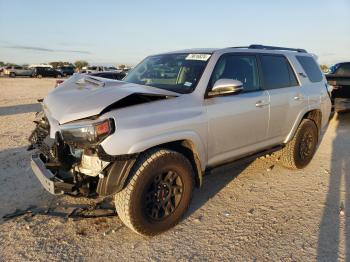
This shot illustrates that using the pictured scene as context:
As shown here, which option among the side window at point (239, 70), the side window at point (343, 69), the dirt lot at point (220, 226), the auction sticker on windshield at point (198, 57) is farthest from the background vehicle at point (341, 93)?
the auction sticker on windshield at point (198, 57)

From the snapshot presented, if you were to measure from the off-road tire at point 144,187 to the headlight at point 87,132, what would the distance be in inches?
19.0

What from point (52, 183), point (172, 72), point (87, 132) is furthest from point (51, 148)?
point (172, 72)

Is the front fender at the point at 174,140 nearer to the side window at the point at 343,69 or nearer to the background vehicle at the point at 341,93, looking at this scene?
the background vehicle at the point at 341,93

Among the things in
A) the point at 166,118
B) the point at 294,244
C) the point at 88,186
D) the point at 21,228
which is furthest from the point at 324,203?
the point at 21,228

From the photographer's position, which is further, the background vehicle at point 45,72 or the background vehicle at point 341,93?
the background vehicle at point 45,72

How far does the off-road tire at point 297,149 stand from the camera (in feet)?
18.8

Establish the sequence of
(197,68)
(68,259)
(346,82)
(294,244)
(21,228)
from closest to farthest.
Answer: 1. (68,259)
2. (294,244)
3. (21,228)
4. (197,68)
5. (346,82)

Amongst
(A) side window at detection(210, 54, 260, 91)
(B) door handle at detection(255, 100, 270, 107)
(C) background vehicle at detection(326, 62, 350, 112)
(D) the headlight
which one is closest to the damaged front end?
(D) the headlight

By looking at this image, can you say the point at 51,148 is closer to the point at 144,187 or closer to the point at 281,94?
the point at 144,187

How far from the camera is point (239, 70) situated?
468 cm

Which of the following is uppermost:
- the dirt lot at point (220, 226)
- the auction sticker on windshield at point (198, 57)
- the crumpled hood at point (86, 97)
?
the auction sticker on windshield at point (198, 57)

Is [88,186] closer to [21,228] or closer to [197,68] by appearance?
[21,228]

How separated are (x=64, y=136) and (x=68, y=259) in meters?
1.13

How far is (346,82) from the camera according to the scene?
34.2 ft
